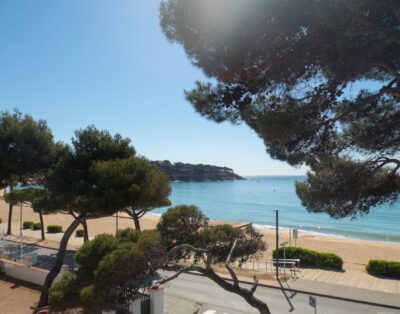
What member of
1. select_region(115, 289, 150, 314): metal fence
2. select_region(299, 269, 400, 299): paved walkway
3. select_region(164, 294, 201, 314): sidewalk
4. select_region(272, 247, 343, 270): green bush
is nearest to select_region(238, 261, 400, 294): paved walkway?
A: select_region(299, 269, 400, 299): paved walkway

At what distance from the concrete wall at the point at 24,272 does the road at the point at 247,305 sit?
5326 mm

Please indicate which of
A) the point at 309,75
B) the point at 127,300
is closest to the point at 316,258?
the point at 127,300

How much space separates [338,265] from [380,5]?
18.9 metres

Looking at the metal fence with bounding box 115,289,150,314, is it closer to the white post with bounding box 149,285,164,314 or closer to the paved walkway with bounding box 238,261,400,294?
the white post with bounding box 149,285,164,314

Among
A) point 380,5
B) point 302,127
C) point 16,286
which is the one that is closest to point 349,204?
point 302,127

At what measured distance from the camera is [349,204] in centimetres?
916

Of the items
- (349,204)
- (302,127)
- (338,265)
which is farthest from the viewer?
(338,265)

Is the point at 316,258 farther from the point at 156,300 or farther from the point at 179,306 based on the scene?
the point at 156,300

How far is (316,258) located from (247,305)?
941 cm

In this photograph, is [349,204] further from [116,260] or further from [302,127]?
[116,260]

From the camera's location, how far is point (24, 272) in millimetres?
16250

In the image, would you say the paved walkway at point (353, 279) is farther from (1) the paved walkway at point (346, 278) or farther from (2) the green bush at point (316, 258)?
(2) the green bush at point (316, 258)

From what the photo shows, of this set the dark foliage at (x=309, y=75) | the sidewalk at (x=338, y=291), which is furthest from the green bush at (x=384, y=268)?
the dark foliage at (x=309, y=75)

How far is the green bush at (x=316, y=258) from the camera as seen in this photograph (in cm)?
2192
